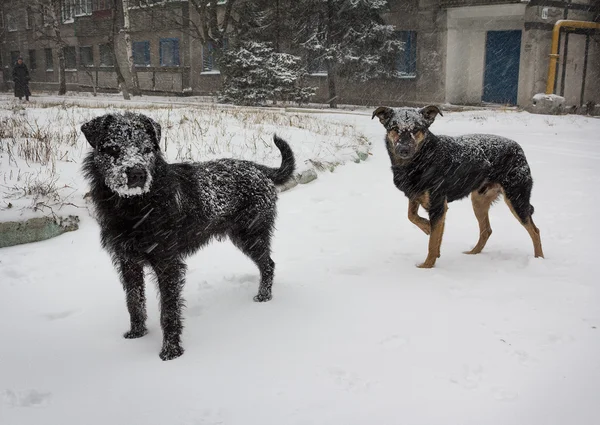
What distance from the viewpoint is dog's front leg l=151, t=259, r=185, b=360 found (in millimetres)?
3000

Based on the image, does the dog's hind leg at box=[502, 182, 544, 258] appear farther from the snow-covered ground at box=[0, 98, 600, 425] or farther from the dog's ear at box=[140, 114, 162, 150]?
the dog's ear at box=[140, 114, 162, 150]

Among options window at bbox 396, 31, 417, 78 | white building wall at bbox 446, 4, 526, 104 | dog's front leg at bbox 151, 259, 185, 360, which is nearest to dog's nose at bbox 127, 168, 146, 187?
dog's front leg at bbox 151, 259, 185, 360

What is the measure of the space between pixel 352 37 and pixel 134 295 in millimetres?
18121

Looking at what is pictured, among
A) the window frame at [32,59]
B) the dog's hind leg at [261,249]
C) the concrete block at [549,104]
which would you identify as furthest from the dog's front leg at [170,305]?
the window frame at [32,59]

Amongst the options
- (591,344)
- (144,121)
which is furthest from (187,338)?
(591,344)

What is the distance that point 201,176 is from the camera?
3.42m

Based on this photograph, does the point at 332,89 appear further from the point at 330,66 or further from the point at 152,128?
the point at 152,128

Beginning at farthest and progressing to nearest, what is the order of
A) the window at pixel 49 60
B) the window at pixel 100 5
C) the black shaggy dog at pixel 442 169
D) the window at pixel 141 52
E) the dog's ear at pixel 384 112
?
the window at pixel 49 60 → the window at pixel 100 5 → the window at pixel 141 52 → the dog's ear at pixel 384 112 → the black shaggy dog at pixel 442 169

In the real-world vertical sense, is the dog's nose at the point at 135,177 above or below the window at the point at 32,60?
below

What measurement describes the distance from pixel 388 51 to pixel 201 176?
17.5m

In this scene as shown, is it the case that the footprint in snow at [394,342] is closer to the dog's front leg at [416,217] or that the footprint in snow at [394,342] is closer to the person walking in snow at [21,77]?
the dog's front leg at [416,217]

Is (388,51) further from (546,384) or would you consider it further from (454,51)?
(546,384)

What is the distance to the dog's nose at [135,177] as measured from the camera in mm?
2660

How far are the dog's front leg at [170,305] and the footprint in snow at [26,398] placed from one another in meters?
0.68
